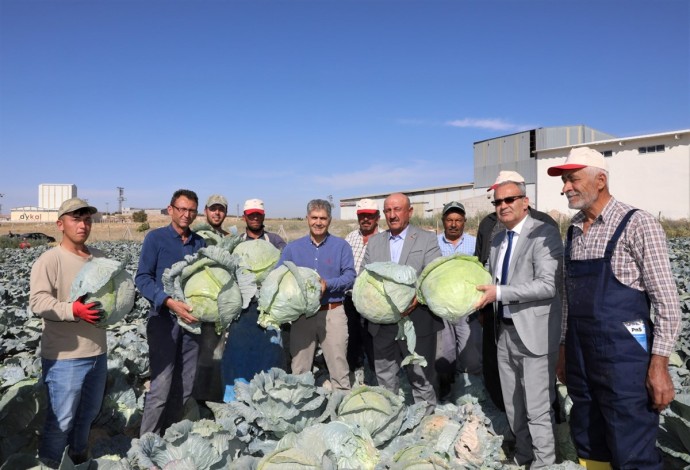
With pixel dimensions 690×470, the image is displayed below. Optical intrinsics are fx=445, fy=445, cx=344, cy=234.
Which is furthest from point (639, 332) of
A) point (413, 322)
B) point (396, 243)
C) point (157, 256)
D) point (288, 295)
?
point (157, 256)

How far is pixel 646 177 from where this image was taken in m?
33.2

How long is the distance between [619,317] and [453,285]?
4.23ft

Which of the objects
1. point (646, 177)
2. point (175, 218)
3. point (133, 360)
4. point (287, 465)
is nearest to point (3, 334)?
point (133, 360)

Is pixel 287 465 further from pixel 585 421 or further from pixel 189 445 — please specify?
pixel 585 421

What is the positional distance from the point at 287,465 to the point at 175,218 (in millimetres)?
2891

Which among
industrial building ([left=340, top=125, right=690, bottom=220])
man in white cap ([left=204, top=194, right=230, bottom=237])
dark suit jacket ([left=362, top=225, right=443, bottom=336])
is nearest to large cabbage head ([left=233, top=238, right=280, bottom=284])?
man in white cap ([left=204, top=194, right=230, bottom=237])

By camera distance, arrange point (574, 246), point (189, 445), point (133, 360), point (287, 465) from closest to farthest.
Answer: point (287, 465), point (189, 445), point (574, 246), point (133, 360)

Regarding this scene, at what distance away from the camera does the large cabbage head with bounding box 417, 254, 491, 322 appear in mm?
4008

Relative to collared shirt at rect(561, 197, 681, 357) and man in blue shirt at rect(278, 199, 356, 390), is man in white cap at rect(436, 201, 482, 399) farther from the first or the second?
collared shirt at rect(561, 197, 681, 357)

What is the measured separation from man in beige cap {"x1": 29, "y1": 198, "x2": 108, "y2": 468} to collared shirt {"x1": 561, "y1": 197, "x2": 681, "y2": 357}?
162 inches

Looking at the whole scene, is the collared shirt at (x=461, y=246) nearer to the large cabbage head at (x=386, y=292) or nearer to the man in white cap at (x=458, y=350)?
the man in white cap at (x=458, y=350)

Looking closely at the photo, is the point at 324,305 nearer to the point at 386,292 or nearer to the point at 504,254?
the point at 386,292

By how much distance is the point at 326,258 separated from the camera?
5281mm

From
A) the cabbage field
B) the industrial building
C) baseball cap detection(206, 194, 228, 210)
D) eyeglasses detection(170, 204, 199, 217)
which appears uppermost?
the industrial building
